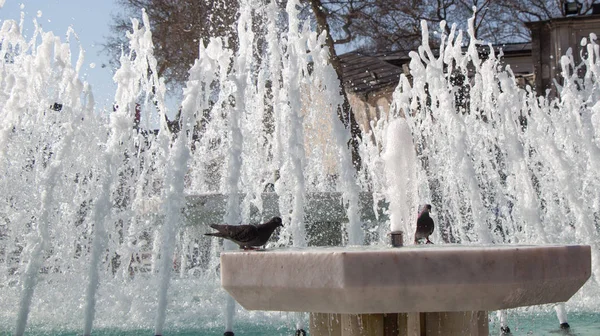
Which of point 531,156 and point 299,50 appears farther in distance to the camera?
point 531,156

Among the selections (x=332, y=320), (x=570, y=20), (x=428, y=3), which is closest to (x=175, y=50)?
(x=428, y=3)

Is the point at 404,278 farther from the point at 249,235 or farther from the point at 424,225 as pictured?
the point at 424,225

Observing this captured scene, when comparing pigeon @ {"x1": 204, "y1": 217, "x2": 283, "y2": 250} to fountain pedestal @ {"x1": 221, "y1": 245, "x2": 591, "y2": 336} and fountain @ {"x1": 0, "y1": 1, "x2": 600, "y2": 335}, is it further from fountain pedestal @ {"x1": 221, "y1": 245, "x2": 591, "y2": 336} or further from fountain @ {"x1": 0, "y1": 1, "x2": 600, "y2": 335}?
fountain @ {"x1": 0, "y1": 1, "x2": 600, "y2": 335}

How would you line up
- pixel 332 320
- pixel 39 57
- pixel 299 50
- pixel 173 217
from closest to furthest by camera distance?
pixel 332 320, pixel 173 217, pixel 39 57, pixel 299 50

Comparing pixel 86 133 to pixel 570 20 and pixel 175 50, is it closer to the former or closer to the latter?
pixel 175 50

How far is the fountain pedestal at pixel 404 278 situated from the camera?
3.18m

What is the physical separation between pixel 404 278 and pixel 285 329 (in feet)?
13.1

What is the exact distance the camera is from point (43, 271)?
10.7m

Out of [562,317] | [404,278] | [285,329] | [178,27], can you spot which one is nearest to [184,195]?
[285,329]

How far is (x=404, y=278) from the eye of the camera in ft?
10.4

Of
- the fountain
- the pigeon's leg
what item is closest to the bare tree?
the fountain

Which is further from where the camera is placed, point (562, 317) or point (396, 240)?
point (562, 317)

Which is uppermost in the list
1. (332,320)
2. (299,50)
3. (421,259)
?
(299,50)

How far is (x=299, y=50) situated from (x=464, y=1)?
18.3 metres
